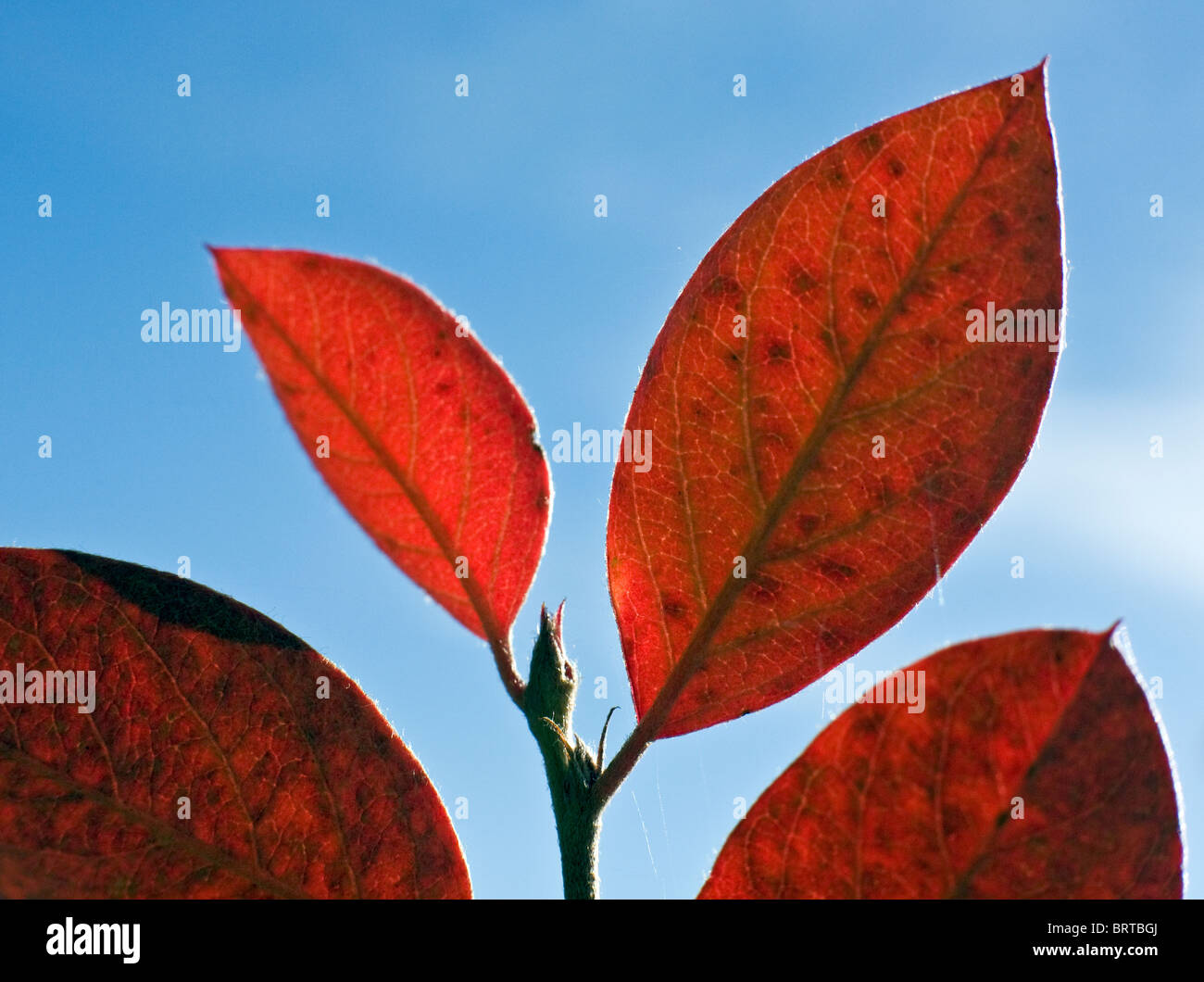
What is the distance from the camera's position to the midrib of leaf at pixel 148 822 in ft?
2.60

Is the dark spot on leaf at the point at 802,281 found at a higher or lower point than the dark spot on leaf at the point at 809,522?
higher

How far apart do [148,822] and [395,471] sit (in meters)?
0.32

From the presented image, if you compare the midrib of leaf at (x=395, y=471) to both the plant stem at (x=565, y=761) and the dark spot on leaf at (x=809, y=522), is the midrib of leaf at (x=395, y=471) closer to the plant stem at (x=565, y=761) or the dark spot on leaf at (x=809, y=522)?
the plant stem at (x=565, y=761)

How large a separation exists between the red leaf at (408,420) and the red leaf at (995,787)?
29 centimetres

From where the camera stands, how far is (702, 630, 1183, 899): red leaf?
0.68m

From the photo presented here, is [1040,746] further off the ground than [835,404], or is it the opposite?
[835,404]

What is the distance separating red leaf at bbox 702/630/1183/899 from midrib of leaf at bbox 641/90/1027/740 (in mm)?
130

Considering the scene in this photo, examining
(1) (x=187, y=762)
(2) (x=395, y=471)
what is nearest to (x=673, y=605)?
(2) (x=395, y=471)

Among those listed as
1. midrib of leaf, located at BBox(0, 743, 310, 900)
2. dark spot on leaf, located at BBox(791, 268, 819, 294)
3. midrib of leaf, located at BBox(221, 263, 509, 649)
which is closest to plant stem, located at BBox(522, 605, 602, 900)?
midrib of leaf, located at BBox(221, 263, 509, 649)

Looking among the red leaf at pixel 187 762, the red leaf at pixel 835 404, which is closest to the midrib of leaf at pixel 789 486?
the red leaf at pixel 835 404

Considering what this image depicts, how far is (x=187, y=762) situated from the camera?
31.7 inches

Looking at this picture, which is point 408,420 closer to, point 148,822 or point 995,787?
point 148,822

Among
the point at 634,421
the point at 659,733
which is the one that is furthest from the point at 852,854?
the point at 634,421
